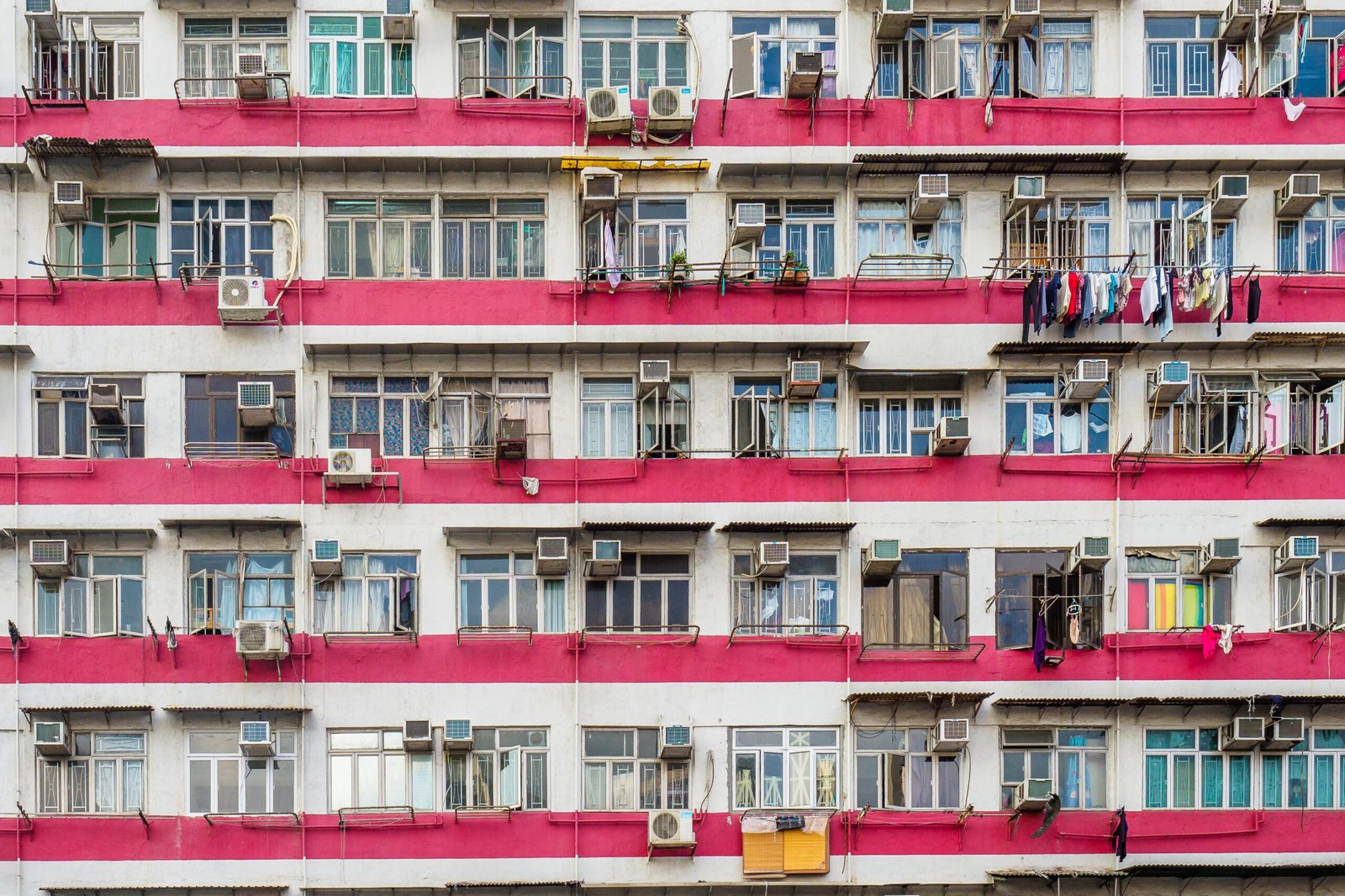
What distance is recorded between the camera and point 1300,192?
14.0 metres

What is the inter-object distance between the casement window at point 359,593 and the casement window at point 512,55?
4.63 metres

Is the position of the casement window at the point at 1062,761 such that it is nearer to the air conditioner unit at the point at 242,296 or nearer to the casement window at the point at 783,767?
the casement window at the point at 783,767

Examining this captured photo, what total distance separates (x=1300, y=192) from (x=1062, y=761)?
588 centimetres

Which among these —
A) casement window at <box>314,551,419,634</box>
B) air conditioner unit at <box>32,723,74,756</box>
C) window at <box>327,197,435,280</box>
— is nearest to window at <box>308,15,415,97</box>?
window at <box>327,197,435,280</box>

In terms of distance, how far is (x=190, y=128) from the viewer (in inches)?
555

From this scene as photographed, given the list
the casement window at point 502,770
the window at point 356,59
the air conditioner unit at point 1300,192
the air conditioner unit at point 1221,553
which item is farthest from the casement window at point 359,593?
the air conditioner unit at point 1300,192

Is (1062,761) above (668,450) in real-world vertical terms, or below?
below

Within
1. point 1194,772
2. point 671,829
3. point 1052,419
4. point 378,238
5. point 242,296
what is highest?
point 378,238

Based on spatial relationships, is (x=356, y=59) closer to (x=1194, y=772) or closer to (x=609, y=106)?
(x=609, y=106)

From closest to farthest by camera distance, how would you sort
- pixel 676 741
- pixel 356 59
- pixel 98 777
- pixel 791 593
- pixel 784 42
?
pixel 676 741 < pixel 98 777 < pixel 791 593 < pixel 356 59 < pixel 784 42

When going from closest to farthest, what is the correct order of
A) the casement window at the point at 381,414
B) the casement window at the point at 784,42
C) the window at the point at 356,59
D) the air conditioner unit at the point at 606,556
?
the air conditioner unit at the point at 606,556
the casement window at the point at 381,414
the window at the point at 356,59
the casement window at the point at 784,42

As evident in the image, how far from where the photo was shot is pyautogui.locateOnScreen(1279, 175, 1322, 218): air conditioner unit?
14.0 m

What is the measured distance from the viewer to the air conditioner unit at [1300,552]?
44.9 feet

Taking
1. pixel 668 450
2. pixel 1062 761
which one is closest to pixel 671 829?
pixel 668 450
